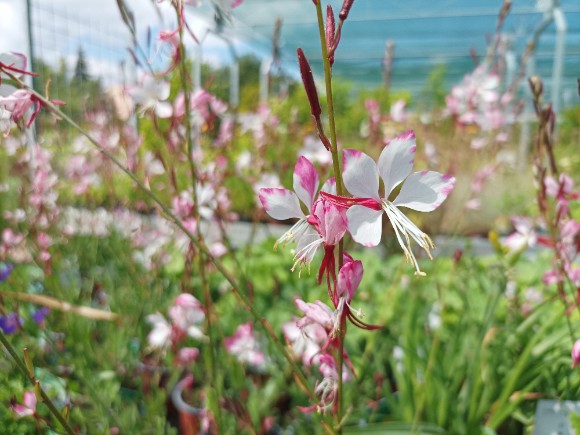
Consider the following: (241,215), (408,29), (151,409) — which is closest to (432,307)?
(151,409)

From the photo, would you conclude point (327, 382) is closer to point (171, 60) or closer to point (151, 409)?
point (171, 60)

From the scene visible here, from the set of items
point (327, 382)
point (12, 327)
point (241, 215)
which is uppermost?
Result: point (327, 382)

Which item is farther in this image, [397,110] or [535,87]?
[397,110]

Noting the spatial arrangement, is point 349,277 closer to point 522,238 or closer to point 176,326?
point 522,238

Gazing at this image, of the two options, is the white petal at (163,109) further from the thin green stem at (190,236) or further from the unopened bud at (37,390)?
the unopened bud at (37,390)

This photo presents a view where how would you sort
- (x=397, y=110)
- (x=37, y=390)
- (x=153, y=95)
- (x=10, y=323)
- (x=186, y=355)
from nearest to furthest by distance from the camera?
(x=37, y=390), (x=153, y=95), (x=10, y=323), (x=186, y=355), (x=397, y=110)

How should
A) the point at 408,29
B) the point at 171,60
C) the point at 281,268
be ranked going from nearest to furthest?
1. the point at 171,60
2. the point at 281,268
3. the point at 408,29

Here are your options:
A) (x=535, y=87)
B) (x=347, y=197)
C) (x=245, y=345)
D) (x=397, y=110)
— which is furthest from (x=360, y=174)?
(x=397, y=110)
